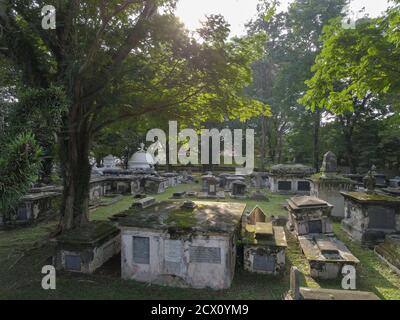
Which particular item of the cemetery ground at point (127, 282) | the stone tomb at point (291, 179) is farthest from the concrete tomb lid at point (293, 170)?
→ the cemetery ground at point (127, 282)

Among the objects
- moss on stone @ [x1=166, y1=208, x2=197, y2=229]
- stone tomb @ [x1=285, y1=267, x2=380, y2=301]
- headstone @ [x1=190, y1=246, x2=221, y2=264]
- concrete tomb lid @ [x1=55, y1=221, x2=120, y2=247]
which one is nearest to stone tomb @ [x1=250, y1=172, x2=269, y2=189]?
moss on stone @ [x1=166, y1=208, x2=197, y2=229]

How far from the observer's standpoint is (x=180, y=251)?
9.00 m

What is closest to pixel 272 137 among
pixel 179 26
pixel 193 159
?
pixel 193 159

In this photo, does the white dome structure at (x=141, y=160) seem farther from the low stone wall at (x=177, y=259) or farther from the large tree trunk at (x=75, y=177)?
the low stone wall at (x=177, y=259)

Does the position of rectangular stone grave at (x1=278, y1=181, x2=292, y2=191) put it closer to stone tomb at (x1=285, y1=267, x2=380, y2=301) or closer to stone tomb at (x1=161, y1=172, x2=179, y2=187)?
stone tomb at (x1=161, y1=172, x2=179, y2=187)

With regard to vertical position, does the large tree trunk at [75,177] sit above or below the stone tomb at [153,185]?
above

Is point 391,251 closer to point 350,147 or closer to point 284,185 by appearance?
point 284,185

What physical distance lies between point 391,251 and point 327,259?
3.17 m

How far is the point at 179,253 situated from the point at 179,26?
792 centimetres

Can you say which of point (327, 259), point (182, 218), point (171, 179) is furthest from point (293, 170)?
point (182, 218)

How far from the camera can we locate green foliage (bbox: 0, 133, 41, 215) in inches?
123

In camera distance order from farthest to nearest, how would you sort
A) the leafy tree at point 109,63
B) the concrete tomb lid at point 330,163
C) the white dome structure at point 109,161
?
the white dome structure at point 109,161
the concrete tomb lid at point 330,163
the leafy tree at point 109,63

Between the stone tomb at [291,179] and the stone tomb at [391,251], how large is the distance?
578 inches

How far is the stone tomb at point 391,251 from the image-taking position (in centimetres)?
1017
